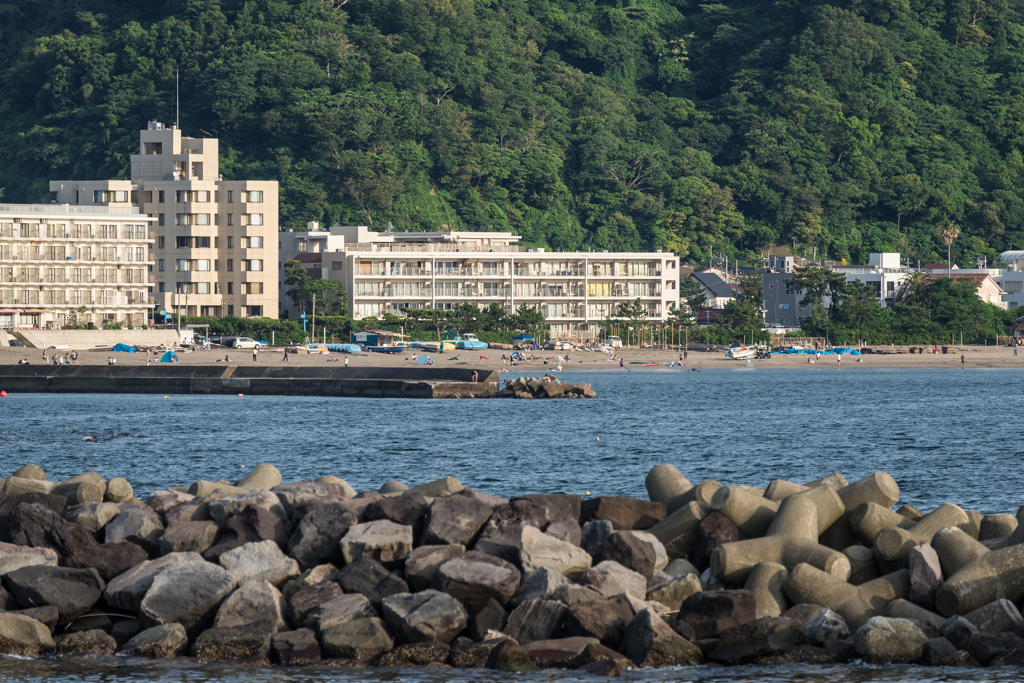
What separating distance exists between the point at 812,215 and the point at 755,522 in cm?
14853

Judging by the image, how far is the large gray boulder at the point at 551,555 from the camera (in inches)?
582

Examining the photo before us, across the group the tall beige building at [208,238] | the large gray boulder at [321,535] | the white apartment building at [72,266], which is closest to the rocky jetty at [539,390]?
the white apartment building at [72,266]

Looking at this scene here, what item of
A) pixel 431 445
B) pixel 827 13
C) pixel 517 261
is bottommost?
pixel 431 445

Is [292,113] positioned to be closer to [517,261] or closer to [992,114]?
[517,261]

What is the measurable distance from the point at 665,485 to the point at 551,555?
10.3 feet

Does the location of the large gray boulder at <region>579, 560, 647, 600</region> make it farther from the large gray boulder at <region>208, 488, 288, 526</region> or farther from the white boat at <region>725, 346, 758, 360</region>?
the white boat at <region>725, 346, 758, 360</region>

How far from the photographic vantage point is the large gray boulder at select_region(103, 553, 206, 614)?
14789 mm

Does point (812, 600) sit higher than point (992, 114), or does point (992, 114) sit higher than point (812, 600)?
point (992, 114)

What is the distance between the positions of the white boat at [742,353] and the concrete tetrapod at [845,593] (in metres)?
94.8

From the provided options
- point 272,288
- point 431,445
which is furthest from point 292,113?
point 431,445

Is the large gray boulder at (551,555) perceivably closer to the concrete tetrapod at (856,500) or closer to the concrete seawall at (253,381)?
the concrete tetrapod at (856,500)

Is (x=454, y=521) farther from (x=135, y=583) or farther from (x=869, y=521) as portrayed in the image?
(x=869, y=521)

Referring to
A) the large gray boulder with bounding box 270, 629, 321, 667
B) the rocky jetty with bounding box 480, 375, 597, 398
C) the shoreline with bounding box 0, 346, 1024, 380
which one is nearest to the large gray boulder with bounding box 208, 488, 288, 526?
the large gray boulder with bounding box 270, 629, 321, 667

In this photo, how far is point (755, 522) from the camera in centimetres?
1573
